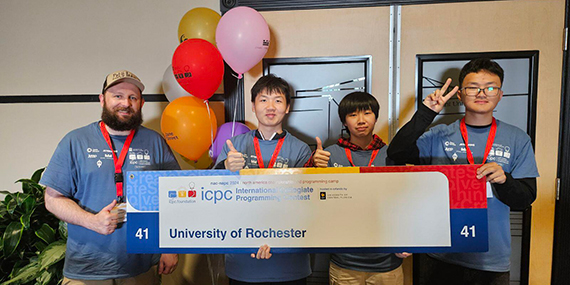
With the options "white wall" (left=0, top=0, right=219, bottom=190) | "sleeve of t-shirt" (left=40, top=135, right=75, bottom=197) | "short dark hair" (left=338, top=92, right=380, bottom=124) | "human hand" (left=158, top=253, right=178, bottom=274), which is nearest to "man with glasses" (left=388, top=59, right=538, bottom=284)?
"short dark hair" (left=338, top=92, right=380, bottom=124)

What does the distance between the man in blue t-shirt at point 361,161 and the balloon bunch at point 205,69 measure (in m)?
0.70

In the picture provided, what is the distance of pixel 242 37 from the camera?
2080 millimetres

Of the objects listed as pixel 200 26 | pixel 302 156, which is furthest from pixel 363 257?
pixel 200 26

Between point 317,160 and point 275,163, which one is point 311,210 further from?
point 275,163

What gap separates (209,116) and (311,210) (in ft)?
3.44

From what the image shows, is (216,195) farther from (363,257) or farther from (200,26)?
(200,26)

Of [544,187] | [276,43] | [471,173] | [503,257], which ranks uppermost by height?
[276,43]

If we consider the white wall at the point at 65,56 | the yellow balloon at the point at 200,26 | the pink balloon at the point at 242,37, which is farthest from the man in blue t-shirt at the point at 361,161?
the white wall at the point at 65,56

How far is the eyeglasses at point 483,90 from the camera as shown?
1658 mm

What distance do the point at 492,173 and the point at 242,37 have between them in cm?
150

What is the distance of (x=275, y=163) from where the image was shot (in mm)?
1769

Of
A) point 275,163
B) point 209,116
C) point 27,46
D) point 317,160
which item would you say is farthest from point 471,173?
point 27,46

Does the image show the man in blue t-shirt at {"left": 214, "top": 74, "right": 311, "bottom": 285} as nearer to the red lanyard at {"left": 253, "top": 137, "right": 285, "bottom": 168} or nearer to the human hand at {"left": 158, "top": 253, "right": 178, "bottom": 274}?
the red lanyard at {"left": 253, "top": 137, "right": 285, "bottom": 168}

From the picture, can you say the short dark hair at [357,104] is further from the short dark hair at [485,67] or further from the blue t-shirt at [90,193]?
the blue t-shirt at [90,193]
